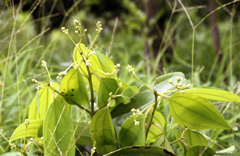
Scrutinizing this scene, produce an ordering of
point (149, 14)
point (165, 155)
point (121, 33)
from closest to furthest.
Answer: point (165, 155) < point (149, 14) < point (121, 33)

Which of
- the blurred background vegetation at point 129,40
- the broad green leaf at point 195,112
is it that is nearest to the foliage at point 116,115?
the broad green leaf at point 195,112

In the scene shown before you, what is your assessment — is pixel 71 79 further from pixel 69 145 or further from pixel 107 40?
pixel 107 40

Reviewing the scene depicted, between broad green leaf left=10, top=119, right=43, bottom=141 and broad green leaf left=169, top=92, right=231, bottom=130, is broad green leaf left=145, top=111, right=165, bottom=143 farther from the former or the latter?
broad green leaf left=10, top=119, right=43, bottom=141

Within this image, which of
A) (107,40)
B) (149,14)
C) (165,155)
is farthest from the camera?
(107,40)

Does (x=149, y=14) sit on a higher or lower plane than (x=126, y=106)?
higher

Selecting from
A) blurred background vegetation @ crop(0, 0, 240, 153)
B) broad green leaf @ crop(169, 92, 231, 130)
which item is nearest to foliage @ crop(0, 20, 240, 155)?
broad green leaf @ crop(169, 92, 231, 130)

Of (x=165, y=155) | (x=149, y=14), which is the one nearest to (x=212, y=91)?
(x=165, y=155)

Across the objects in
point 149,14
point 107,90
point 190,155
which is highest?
point 149,14
